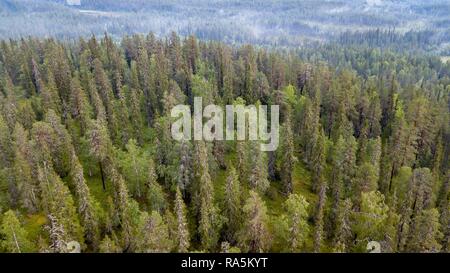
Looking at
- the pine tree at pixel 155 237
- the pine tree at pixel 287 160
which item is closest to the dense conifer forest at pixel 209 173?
the pine tree at pixel 155 237

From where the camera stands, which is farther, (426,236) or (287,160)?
(287,160)

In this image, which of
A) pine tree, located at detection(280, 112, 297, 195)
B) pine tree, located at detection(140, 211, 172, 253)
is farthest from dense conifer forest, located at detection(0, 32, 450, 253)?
pine tree, located at detection(280, 112, 297, 195)

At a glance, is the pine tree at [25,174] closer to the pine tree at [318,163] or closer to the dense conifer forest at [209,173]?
the dense conifer forest at [209,173]

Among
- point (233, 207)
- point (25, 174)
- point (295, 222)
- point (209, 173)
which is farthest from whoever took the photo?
point (209, 173)

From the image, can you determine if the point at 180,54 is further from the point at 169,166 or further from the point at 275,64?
the point at 169,166

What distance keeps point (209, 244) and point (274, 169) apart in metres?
28.4

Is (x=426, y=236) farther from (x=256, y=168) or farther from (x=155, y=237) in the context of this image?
(x=155, y=237)

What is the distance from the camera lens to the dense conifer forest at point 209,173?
49469 millimetres

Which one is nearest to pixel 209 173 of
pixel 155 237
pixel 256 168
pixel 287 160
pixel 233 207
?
pixel 256 168

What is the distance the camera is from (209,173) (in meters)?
63.3

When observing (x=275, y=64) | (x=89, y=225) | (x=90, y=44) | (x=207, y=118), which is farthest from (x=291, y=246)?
(x=90, y=44)

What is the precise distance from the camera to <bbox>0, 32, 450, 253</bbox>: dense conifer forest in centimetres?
4947

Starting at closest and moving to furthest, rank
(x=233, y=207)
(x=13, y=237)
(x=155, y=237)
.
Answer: (x=155, y=237) → (x=13, y=237) → (x=233, y=207)

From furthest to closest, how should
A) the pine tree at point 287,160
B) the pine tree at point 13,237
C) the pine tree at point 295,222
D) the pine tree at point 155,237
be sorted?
the pine tree at point 287,160 < the pine tree at point 295,222 < the pine tree at point 13,237 < the pine tree at point 155,237
